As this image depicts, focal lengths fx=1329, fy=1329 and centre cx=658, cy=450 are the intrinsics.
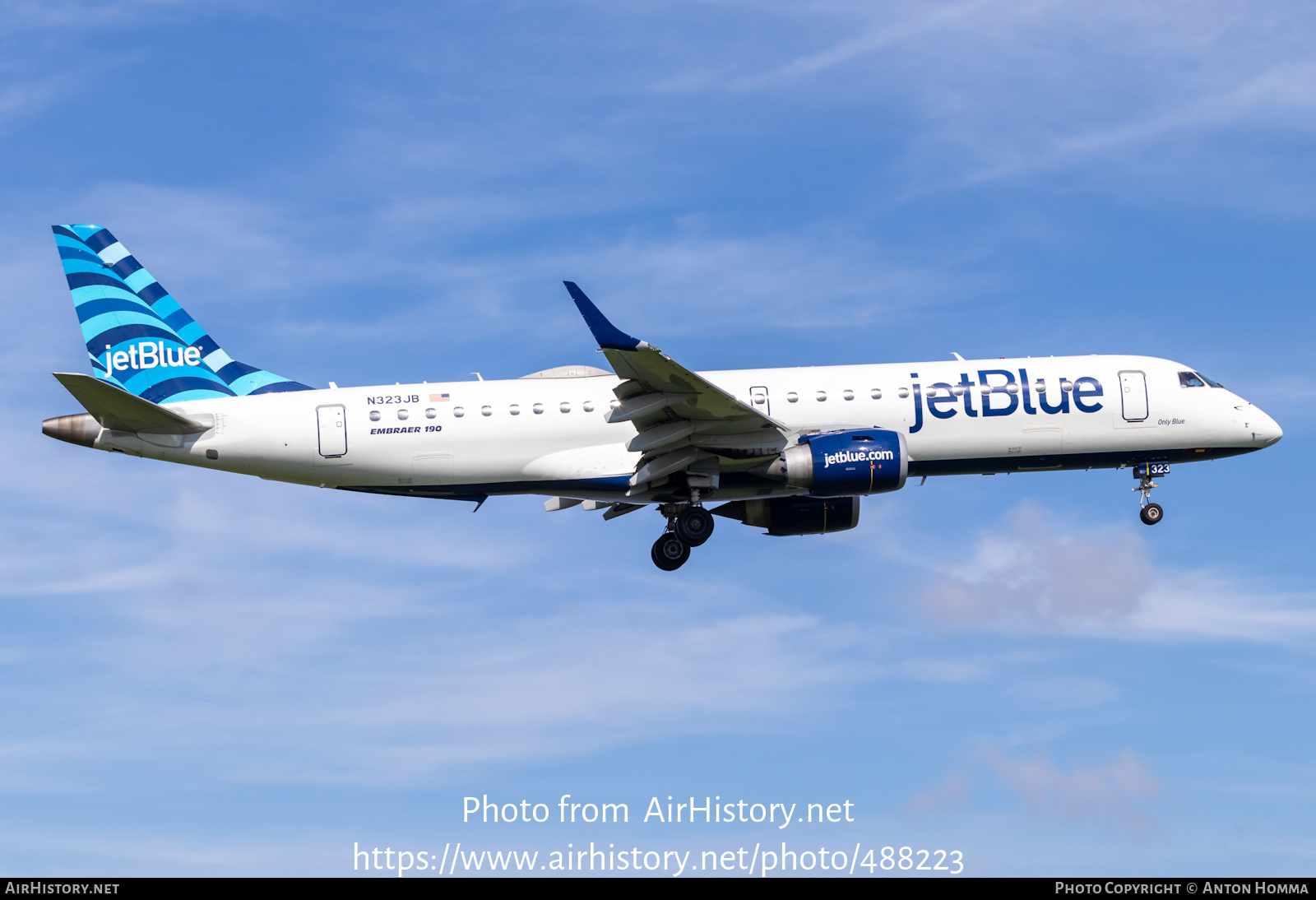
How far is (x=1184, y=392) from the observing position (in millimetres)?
35969

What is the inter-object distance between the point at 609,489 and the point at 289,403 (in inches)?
332

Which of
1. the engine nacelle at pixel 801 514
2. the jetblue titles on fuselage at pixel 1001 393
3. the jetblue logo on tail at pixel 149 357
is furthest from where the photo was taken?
the engine nacelle at pixel 801 514

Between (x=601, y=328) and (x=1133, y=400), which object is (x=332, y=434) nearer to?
(x=601, y=328)

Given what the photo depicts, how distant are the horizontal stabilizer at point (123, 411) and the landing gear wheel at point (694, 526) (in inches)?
483

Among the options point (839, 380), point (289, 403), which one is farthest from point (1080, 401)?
point (289, 403)

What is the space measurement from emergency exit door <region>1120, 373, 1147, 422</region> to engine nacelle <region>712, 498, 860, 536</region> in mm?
7513

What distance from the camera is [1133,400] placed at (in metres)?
35.4

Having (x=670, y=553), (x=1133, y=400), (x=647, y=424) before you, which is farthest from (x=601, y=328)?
(x=1133, y=400)

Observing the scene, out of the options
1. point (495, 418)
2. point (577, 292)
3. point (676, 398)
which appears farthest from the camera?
point (495, 418)

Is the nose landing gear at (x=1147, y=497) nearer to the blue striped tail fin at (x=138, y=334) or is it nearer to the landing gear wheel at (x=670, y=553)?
the landing gear wheel at (x=670, y=553)

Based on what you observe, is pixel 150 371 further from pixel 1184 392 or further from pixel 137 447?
pixel 1184 392

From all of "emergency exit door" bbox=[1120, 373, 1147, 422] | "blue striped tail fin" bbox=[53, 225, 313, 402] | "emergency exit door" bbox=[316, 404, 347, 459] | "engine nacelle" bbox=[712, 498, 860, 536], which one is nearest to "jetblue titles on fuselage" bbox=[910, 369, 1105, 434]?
"emergency exit door" bbox=[1120, 373, 1147, 422]

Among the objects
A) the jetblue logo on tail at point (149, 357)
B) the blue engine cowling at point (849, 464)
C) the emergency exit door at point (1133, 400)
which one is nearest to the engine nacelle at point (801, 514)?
the blue engine cowling at point (849, 464)

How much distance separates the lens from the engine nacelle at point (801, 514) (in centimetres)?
3638
